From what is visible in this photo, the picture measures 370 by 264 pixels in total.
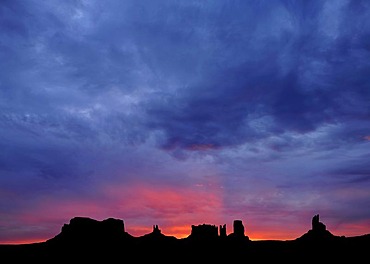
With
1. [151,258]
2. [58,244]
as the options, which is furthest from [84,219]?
[151,258]

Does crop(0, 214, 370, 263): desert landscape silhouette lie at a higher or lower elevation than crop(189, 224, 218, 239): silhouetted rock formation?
lower

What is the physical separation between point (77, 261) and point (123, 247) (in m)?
16.7

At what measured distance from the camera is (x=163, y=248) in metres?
130

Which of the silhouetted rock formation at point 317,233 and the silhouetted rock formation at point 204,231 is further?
the silhouetted rock formation at point 204,231

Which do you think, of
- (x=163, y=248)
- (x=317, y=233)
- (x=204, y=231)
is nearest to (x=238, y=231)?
(x=204, y=231)

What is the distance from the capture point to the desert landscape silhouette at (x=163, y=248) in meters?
114

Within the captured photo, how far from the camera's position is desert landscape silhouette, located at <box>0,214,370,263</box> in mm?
114000

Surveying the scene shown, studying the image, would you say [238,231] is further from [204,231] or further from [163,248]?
[163,248]

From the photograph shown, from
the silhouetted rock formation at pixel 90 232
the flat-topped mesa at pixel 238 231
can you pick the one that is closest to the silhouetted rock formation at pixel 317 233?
the flat-topped mesa at pixel 238 231

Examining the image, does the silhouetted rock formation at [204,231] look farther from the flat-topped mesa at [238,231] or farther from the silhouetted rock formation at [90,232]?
the silhouetted rock formation at [90,232]

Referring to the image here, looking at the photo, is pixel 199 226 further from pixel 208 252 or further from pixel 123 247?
pixel 123 247

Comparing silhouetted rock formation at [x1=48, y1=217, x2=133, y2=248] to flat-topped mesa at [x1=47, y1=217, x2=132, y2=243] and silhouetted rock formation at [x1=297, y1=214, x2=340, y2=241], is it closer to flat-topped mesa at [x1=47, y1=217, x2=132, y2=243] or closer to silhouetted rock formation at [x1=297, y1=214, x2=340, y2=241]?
flat-topped mesa at [x1=47, y1=217, x2=132, y2=243]

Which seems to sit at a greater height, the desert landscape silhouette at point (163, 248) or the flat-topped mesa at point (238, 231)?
the flat-topped mesa at point (238, 231)

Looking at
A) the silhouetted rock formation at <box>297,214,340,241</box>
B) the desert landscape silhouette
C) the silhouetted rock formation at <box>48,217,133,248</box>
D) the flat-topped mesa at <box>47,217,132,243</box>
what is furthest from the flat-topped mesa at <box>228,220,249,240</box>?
the flat-topped mesa at <box>47,217,132,243</box>
